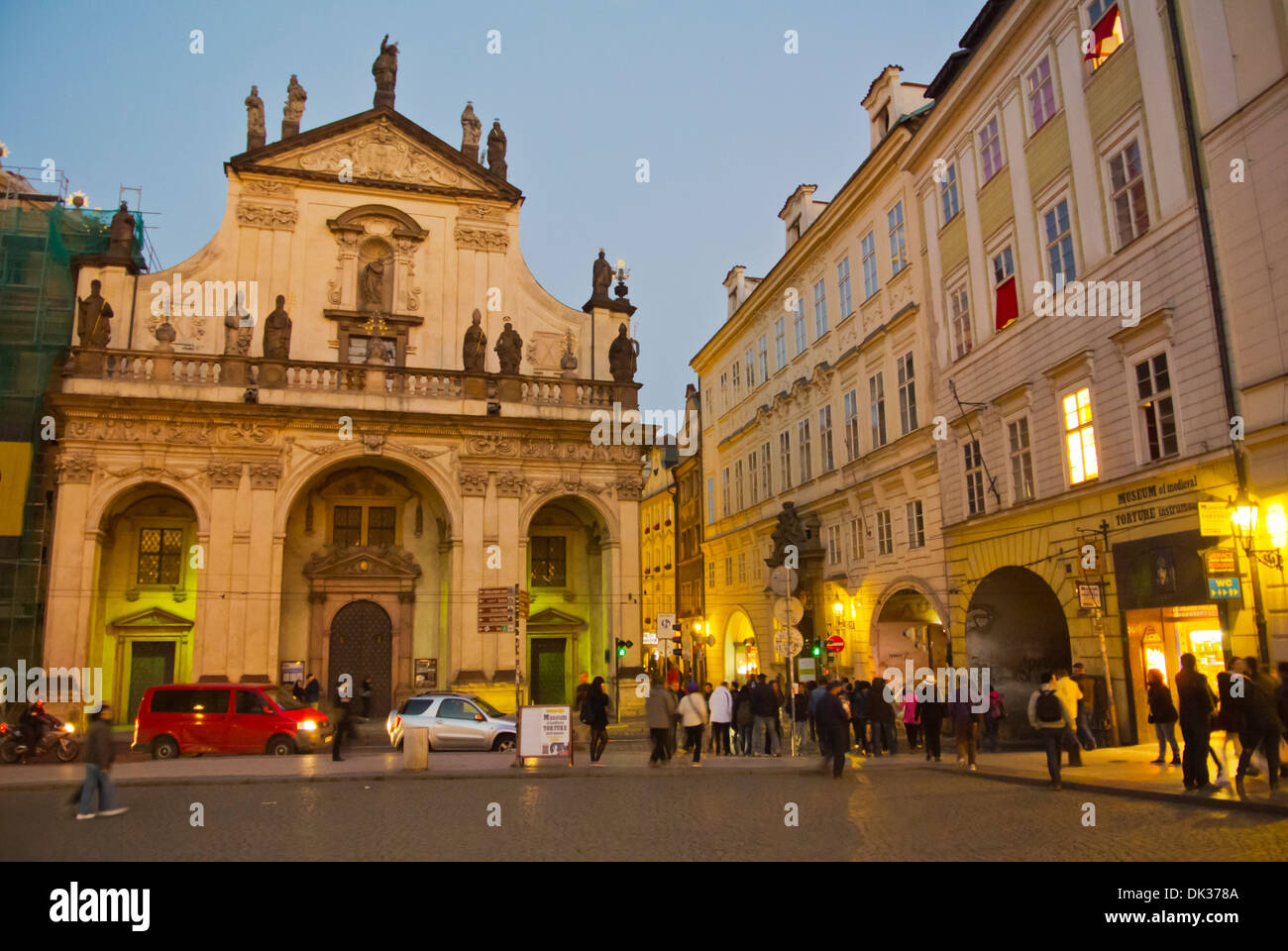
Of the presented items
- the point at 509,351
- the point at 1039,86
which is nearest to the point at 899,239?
the point at 1039,86

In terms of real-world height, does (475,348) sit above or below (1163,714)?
above

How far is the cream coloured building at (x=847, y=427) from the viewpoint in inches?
1062

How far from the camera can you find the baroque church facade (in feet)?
91.9

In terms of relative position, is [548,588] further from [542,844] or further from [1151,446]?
[542,844]

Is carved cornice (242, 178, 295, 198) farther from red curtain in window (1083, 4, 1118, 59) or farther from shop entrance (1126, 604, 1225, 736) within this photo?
shop entrance (1126, 604, 1225, 736)

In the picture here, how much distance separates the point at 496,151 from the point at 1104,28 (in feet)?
71.9

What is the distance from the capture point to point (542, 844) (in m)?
9.88

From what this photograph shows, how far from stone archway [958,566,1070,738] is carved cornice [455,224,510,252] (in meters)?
20.2

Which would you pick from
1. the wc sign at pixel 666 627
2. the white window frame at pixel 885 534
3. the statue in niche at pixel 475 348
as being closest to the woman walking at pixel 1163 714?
the white window frame at pixel 885 534

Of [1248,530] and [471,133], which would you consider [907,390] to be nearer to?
[1248,530]

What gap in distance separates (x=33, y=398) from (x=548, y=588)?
Answer: 16703mm

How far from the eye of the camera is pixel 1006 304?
22219 millimetres

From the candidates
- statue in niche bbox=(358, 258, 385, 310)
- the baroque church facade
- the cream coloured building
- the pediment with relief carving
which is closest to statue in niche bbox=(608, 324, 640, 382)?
the baroque church facade

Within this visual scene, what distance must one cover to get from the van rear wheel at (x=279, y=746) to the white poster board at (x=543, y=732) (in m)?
7.20
